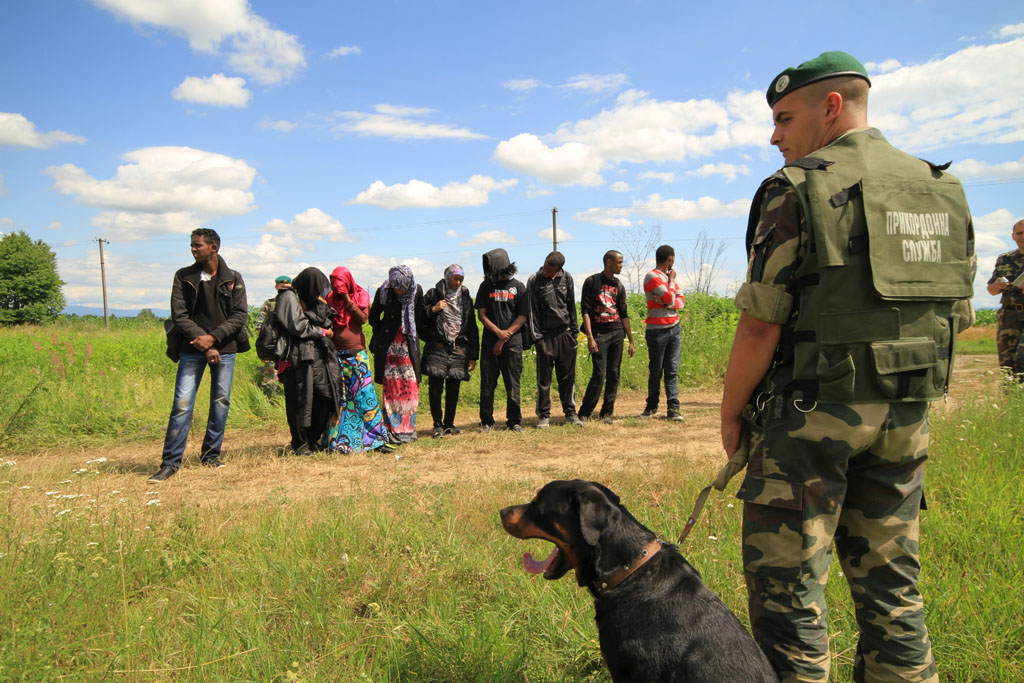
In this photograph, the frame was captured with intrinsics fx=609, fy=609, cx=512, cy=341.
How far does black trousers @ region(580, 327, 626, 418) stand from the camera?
850 centimetres

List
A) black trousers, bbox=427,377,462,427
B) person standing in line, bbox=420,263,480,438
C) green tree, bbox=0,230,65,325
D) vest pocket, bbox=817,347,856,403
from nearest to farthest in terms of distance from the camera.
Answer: vest pocket, bbox=817,347,856,403, person standing in line, bbox=420,263,480,438, black trousers, bbox=427,377,462,427, green tree, bbox=0,230,65,325

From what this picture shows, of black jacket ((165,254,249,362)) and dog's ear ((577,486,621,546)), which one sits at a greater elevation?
black jacket ((165,254,249,362))

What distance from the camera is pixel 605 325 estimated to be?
8.48 meters

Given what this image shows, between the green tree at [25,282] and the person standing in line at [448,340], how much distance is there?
167ft

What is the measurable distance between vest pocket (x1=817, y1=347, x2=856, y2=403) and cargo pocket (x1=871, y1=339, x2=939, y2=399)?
0.08 metres

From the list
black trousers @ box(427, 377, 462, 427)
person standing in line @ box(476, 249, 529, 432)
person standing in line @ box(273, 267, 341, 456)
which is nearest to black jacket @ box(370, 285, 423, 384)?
black trousers @ box(427, 377, 462, 427)

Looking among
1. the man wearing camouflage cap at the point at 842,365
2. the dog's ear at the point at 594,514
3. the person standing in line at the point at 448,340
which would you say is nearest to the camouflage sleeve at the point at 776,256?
the man wearing camouflage cap at the point at 842,365

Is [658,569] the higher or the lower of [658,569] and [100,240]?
the lower

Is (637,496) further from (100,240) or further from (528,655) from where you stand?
(100,240)

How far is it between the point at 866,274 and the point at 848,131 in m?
0.49

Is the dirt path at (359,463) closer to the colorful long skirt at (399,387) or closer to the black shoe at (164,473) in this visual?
the black shoe at (164,473)

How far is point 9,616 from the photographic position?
102 inches

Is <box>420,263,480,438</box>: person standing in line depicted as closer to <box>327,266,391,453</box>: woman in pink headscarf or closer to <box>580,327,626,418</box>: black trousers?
<box>327,266,391,453</box>: woman in pink headscarf

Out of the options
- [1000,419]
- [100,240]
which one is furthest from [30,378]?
[100,240]
